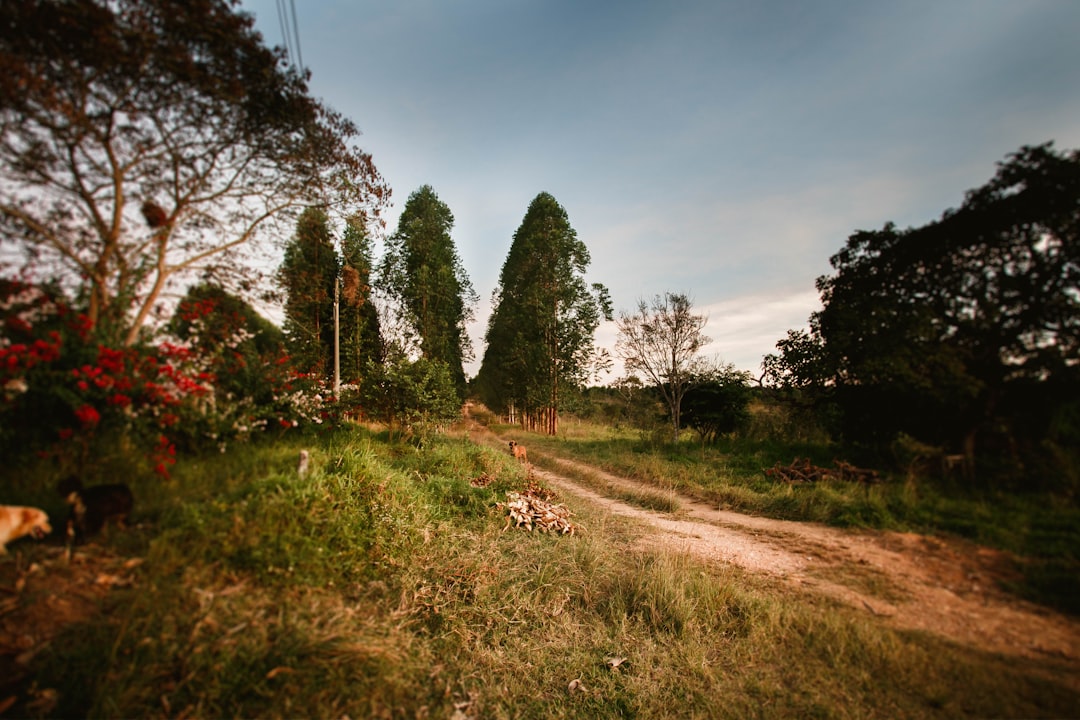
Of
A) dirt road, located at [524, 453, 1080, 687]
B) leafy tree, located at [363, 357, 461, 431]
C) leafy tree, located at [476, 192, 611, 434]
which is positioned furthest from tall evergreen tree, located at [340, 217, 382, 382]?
leafy tree, located at [476, 192, 611, 434]

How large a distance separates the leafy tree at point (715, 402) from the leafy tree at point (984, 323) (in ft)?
38.0

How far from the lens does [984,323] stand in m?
1.47

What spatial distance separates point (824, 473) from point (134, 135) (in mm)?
3996

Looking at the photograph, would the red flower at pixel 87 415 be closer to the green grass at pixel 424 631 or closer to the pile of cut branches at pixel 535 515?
the green grass at pixel 424 631

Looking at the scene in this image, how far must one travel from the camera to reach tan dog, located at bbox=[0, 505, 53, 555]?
136 centimetres

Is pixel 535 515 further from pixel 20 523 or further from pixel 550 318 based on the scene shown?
pixel 550 318

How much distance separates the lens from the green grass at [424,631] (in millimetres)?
1579

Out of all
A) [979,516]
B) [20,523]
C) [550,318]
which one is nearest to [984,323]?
[979,516]

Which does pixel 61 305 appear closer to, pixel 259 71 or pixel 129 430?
pixel 129 430

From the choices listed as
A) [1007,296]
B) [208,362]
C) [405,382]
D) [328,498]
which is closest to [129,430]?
[208,362]

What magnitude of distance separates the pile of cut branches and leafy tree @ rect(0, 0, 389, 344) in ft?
15.1

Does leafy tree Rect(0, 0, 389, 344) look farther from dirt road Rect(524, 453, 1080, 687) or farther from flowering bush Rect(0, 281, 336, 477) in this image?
dirt road Rect(524, 453, 1080, 687)

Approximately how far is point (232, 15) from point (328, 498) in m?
3.03

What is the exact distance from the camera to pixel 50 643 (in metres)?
1.46
